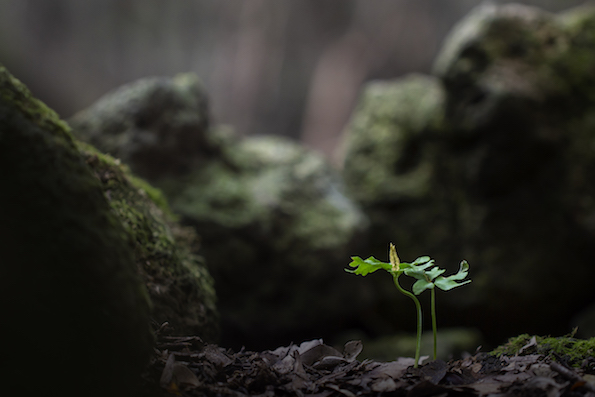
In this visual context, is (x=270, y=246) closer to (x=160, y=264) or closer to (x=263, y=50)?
(x=160, y=264)

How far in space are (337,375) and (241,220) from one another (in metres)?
2.45

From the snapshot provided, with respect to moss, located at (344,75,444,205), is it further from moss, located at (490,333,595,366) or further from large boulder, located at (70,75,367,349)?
moss, located at (490,333,595,366)

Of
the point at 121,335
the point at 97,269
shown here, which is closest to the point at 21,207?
the point at 97,269

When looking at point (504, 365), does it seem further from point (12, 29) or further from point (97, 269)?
point (12, 29)

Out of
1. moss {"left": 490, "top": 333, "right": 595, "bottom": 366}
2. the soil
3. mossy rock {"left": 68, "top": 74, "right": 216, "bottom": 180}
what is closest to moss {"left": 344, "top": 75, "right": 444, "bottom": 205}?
mossy rock {"left": 68, "top": 74, "right": 216, "bottom": 180}

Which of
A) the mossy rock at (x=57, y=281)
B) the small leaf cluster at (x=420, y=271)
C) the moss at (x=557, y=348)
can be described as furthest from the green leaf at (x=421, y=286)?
the mossy rock at (x=57, y=281)

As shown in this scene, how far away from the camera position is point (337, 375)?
130cm

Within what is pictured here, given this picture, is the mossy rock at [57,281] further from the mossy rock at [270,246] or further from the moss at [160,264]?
the mossy rock at [270,246]

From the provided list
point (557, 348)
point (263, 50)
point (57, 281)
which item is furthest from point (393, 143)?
point (263, 50)

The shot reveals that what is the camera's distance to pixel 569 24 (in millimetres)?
4438

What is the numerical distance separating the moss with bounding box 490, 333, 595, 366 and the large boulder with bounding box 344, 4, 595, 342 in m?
2.95

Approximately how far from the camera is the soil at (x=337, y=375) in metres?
1.12

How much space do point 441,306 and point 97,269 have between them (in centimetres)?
429

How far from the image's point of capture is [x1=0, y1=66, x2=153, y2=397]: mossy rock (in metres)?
0.94
